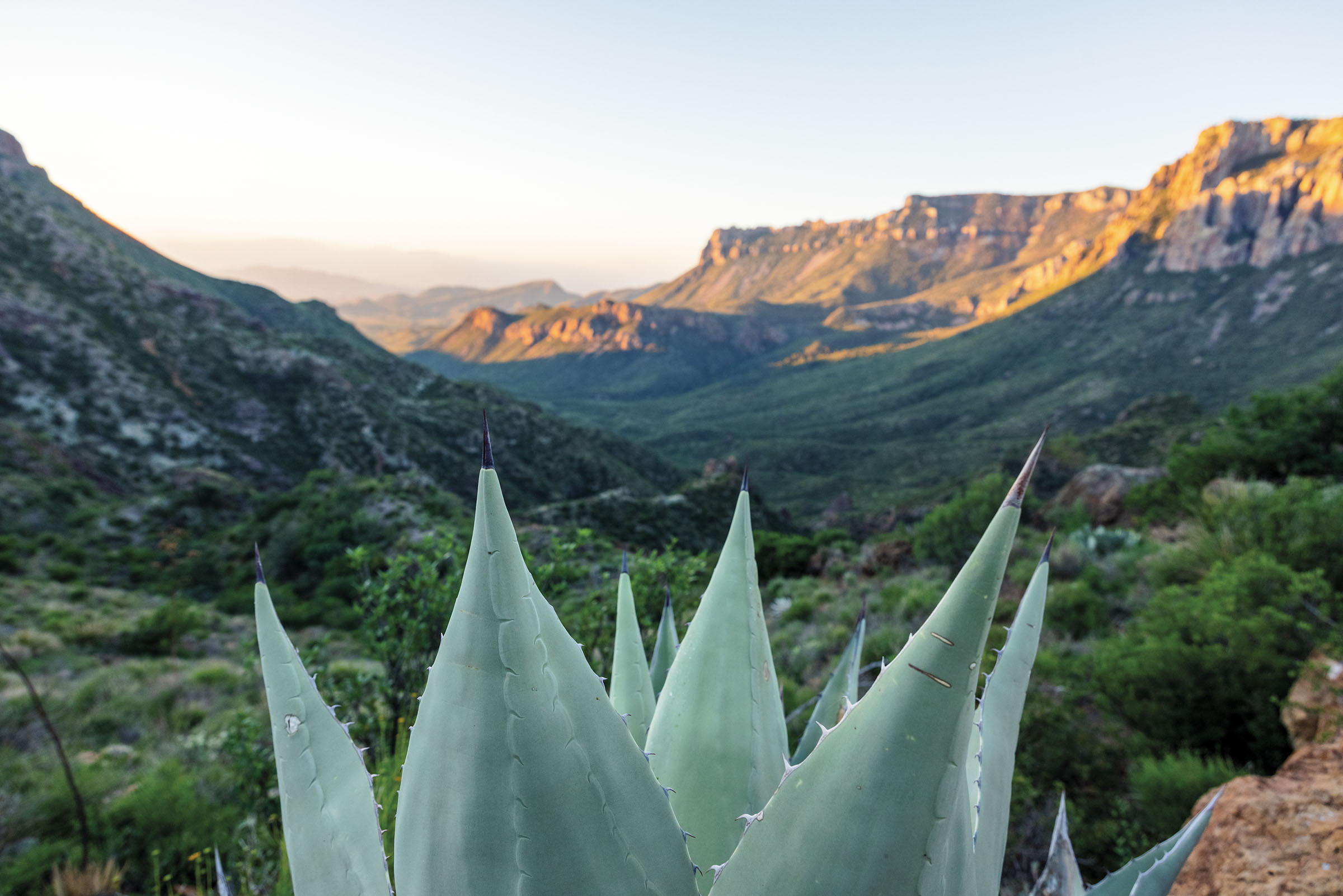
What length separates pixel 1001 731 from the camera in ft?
3.44

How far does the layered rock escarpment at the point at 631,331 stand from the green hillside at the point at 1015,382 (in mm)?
46621

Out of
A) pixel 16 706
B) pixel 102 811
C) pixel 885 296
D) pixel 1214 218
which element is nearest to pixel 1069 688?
pixel 102 811

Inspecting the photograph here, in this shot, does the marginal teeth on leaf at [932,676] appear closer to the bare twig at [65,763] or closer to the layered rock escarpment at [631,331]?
the bare twig at [65,763]

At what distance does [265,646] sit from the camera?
3.36ft

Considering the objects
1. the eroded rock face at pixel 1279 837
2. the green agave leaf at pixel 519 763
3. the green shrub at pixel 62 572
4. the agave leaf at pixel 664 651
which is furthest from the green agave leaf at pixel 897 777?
the green shrub at pixel 62 572

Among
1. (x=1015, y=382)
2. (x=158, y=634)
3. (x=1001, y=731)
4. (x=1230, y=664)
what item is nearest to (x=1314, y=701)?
(x=1230, y=664)

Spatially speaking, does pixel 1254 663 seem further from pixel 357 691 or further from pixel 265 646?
pixel 357 691

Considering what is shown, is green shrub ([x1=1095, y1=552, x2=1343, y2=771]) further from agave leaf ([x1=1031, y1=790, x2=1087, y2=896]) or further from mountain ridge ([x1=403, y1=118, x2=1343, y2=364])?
mountain ridge ([x1=403, y1=118, x2=1343, y2=364])

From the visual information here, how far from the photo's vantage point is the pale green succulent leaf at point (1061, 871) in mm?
1200

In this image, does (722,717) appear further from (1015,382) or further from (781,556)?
(1015,382)

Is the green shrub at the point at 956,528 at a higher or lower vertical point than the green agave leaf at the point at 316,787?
lower

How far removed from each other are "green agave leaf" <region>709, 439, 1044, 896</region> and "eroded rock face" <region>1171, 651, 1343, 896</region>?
1460mm

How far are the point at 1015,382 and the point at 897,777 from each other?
82588 millimetres

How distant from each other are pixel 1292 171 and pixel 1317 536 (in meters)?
108
